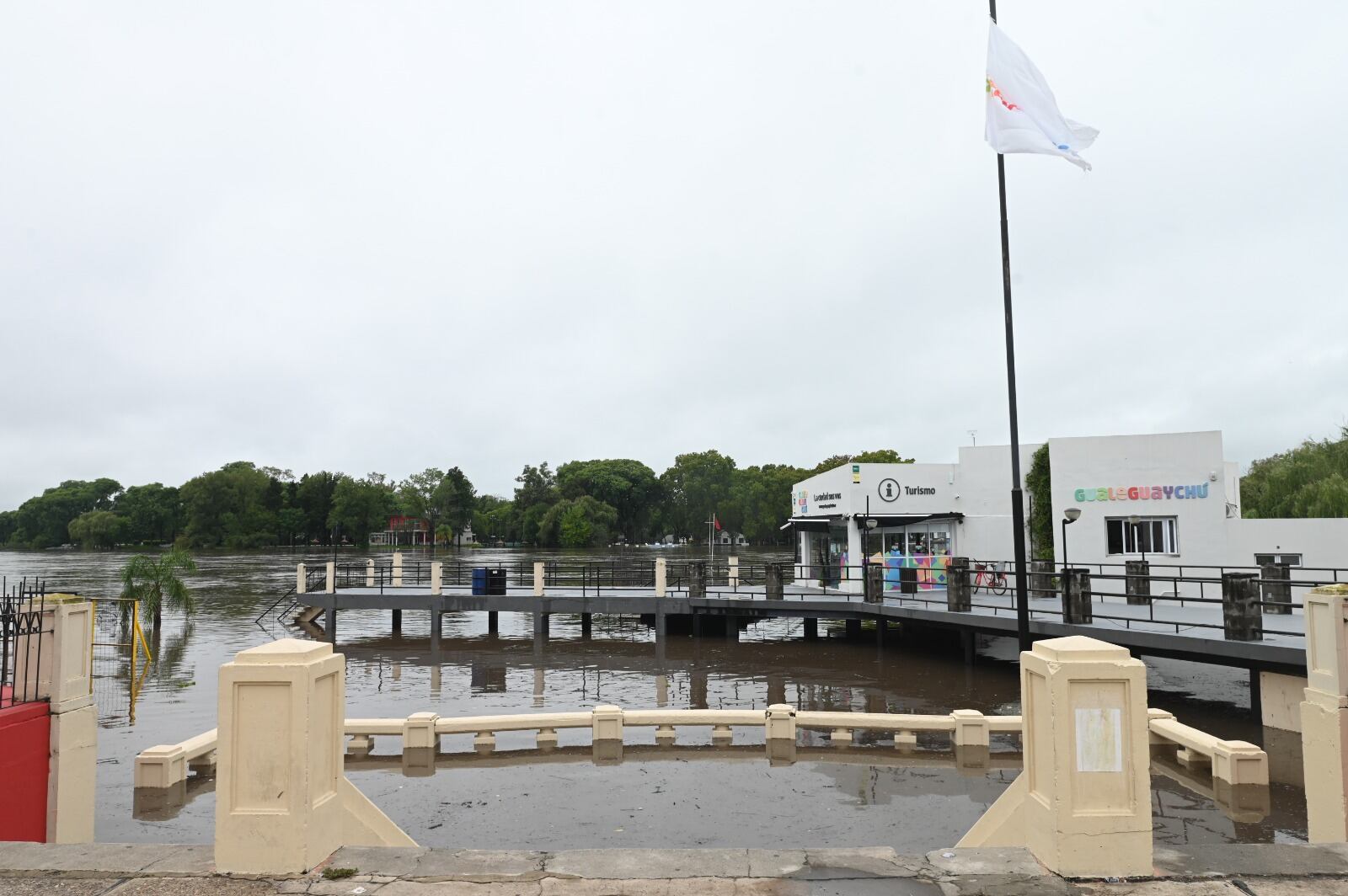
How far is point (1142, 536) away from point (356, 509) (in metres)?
108

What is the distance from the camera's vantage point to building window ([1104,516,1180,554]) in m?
24.3

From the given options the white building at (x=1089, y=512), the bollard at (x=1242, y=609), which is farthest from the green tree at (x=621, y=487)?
the bollard at (x=1242, y=609)

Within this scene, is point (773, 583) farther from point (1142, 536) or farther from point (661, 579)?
point (1142, 536)

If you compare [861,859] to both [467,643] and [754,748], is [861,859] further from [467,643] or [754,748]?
[467,643]

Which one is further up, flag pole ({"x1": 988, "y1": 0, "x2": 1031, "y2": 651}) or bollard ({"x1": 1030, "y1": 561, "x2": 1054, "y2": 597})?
flag pole ({"x1": 988, "y1": 0, "x2": 1031, "y2": 651})

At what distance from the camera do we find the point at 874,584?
23.4 meters

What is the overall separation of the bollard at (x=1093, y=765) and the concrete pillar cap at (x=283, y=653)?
12.7 ft

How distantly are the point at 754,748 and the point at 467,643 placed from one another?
57.3 feet

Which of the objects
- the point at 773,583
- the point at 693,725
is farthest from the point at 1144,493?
the point at 693,725

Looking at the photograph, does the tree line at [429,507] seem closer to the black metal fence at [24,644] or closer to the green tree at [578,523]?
the green tree at [578,523]

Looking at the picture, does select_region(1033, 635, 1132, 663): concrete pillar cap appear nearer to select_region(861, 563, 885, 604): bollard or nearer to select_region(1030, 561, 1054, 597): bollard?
select_region(1030, 561, 1054, 597): bollard

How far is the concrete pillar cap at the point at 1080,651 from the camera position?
4574 mm

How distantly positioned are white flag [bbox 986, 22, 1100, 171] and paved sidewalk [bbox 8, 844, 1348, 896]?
32.9 feet

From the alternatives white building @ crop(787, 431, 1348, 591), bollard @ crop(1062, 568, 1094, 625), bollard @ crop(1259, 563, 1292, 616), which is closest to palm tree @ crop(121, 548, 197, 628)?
white building @ crop(787, 431, 1348, 591)
